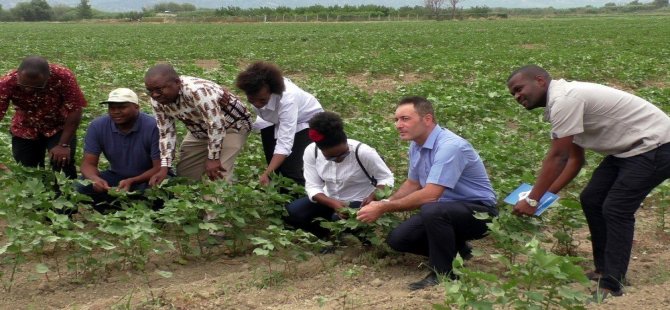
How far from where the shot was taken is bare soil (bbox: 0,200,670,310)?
3902 mm

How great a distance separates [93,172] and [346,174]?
1.94 m

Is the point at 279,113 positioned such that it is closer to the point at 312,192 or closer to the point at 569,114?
the point at 312,192

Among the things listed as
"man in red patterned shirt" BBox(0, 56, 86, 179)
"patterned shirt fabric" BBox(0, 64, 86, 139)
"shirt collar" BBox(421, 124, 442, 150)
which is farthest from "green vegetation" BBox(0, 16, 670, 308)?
"shirt collar" BBox(421, 124, 442, 150)

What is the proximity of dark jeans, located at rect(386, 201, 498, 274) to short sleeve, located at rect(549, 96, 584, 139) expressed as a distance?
2.59 feet

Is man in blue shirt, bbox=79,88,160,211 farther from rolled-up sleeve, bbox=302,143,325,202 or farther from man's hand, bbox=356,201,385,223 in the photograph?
man's hand, bbox=356,201,385,223

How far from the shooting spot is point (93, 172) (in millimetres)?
5434

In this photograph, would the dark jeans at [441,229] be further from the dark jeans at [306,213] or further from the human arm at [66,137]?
the human arm at [66,137]

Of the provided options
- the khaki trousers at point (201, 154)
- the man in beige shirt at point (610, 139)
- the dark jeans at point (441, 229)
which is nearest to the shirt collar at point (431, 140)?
the dark jeans at point (441, 229)

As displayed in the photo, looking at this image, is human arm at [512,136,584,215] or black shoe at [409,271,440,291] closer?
human arm at [512,136,584,215]

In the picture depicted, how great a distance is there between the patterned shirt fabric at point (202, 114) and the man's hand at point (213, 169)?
0.12 ft

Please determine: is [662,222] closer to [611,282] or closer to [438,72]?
[611,282]

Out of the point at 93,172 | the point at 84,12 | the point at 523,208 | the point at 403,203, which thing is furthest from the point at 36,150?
the point at 84,12

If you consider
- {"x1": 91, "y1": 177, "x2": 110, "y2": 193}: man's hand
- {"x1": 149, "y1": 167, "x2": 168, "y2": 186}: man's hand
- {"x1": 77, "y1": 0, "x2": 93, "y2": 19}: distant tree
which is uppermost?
{"x1": 149, "y1": 167, "x2": 168, "y2": 186}: man's hand

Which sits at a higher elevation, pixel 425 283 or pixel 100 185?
pixel 100 185
